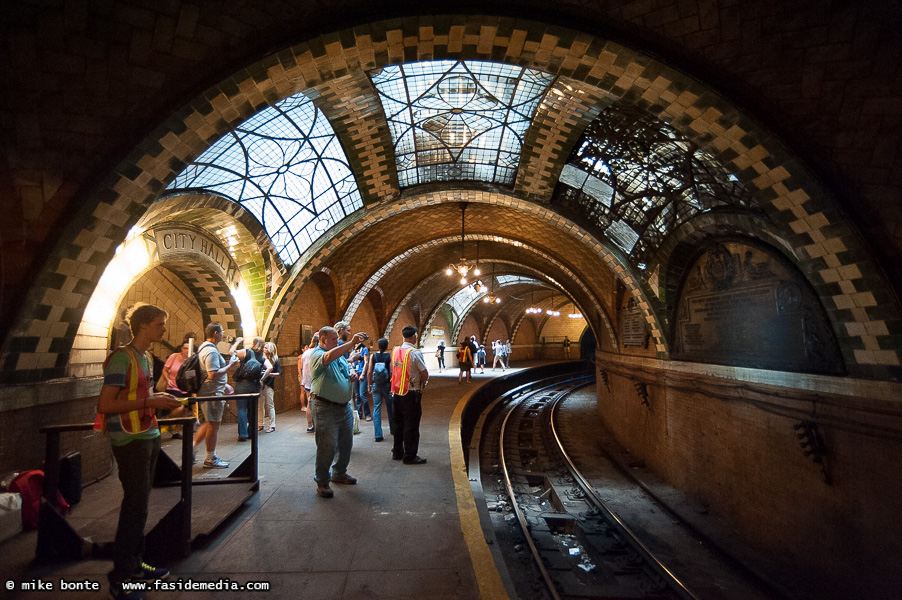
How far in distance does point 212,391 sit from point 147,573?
Result: 3.14m

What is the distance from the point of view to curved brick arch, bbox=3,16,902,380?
401 centimetres

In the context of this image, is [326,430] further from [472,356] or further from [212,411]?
[472,356]

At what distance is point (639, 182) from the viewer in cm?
713

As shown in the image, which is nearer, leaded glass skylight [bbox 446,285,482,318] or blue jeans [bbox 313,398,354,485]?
blue jeans [bbox 313,398,354,485]

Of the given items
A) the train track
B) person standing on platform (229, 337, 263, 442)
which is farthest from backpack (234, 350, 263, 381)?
the train track

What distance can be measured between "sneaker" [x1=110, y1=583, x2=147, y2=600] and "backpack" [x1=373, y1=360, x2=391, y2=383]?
4.79m

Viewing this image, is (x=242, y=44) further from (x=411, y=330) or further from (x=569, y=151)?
(x=569, y=151)

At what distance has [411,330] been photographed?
584cm

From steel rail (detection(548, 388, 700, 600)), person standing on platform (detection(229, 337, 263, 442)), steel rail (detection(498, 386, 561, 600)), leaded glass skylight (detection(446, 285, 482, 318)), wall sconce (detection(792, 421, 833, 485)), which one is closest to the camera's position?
steel rail (detection(498, 386, 561, 600))

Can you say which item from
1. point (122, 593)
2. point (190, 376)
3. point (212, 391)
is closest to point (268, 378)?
point (212, 391)

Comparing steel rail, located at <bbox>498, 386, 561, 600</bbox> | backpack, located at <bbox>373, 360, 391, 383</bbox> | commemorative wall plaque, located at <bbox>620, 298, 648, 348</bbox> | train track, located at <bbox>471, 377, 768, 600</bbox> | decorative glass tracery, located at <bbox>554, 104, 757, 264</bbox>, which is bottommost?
train track, located at <bbox>471, 377, 768, 600</bbox>

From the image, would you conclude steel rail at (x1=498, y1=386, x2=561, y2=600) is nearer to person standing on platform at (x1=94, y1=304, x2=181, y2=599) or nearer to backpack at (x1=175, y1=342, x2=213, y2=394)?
person standing on platform at (x1=94, y1=304, x2=181, y2=599)

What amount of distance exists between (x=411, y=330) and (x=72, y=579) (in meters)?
3.76

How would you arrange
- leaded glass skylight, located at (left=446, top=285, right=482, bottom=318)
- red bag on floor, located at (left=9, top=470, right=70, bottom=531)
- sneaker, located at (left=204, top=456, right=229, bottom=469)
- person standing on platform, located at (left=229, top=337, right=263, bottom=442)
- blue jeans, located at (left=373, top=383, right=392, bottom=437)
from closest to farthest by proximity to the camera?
red bag on floor, located at (left=9, top=470, right=70, bottom=531), sneaker, located at (left=204, top=456, right=229, bottom=469), person standing on platform, located at (left=229, top=337, right=263, bottom=442), blue jeans, located at (left=373, top=383, right=392, bottom=437), leaded glass skylight, located at (left=446, top=285, right=482, bottom=318)
